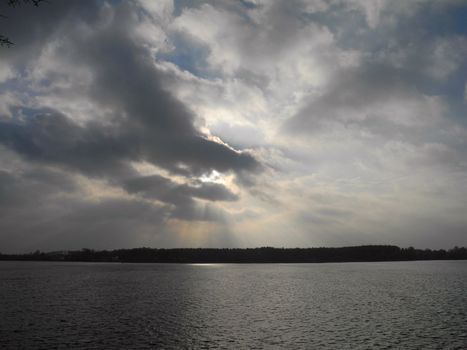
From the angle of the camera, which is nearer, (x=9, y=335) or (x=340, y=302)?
(x=9, y=335)

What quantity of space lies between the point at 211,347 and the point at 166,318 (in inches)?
579

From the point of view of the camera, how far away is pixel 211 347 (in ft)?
92.6

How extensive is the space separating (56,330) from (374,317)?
3370 cm

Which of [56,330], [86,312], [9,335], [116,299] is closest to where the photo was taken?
[9,335]

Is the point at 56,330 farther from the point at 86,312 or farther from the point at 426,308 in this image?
the point at 426,308

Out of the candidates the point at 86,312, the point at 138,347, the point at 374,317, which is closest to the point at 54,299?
the point at 86,312

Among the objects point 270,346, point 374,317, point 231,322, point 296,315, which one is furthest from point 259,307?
point 270,346

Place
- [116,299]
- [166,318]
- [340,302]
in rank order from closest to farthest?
[166,318] < [340,302] < [116,299]

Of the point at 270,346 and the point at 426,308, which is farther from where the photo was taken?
the point at 426,308

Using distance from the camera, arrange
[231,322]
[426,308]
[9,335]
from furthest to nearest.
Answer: [426,308]
[231,322]
[9,335]

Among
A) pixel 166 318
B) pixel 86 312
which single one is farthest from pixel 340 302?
pixel 86 312

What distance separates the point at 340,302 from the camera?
5478 centimetres

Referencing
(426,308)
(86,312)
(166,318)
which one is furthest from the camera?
(426,308)

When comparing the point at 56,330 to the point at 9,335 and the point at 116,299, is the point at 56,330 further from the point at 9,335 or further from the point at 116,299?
the point at 116,299
